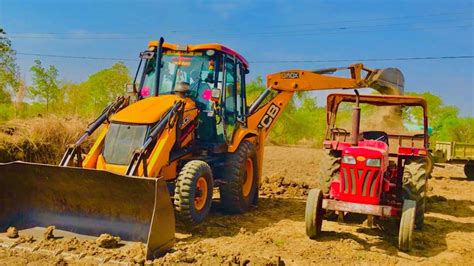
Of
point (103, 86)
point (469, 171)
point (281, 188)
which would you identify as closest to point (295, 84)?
point (281, 188)

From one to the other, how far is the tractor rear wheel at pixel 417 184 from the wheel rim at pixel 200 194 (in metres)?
2.88

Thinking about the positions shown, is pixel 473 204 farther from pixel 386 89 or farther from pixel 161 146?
pixel 161 146

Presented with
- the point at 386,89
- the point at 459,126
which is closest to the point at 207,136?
the point at 386,89

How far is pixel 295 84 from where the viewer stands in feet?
31.2

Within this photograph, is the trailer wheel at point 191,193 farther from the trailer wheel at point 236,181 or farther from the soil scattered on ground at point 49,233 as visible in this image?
the soil scattered on ground at point 49,233

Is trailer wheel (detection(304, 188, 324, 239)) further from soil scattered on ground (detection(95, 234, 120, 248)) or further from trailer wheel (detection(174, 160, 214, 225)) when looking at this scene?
soil scattered on ground (detection(95, 234, 120, 248))

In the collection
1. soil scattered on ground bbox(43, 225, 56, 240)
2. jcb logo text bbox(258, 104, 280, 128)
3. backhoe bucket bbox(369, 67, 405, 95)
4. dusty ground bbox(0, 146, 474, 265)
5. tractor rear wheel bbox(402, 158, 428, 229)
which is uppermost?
backhoe bucket bbox(369, 67, 405, 95)

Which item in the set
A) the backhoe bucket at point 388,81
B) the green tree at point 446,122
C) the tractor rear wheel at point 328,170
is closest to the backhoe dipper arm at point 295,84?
the backhoe bucket at point 388,81

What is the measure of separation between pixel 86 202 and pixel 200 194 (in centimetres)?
160

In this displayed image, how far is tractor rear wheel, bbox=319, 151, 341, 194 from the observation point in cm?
688

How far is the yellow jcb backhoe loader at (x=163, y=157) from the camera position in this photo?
5336 mm

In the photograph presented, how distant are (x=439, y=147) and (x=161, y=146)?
13.3m

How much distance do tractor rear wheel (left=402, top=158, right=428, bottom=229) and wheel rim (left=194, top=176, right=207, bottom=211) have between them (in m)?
2.88

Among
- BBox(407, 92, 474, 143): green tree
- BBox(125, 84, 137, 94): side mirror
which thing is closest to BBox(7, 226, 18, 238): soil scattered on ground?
BBox(125, 84, 137, 94): side mirror
